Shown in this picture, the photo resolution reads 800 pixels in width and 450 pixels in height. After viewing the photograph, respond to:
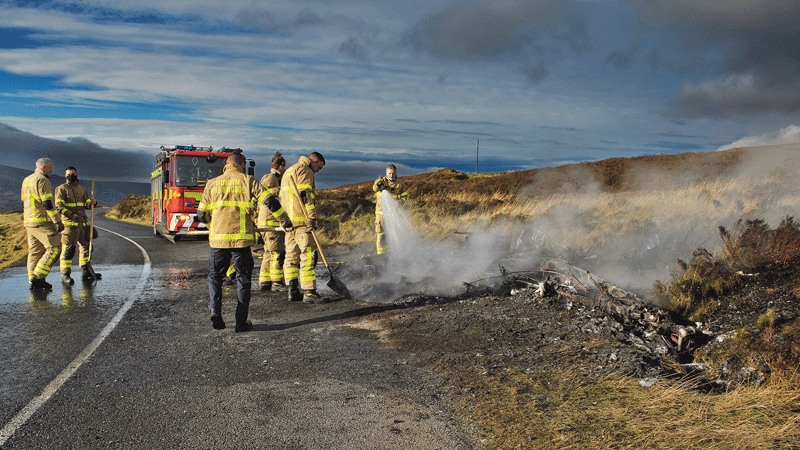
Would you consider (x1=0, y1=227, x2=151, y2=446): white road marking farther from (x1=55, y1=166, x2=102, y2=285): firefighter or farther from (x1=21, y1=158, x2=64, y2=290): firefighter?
(x1=55, y1=166, x2=102, y2=285): firefighter

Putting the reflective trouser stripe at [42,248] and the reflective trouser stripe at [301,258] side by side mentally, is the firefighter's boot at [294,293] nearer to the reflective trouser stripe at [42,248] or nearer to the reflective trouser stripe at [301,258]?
the reflective trouser stripe at [301,258]

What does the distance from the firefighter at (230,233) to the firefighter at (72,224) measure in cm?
452

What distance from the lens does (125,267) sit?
10625 millimetres

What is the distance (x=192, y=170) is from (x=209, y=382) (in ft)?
43.4

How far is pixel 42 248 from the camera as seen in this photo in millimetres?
8195

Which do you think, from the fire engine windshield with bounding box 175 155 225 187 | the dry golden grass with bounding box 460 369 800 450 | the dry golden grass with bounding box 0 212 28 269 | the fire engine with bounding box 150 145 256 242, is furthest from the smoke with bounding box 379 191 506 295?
the dry golden grass with bounding box 0 212 28 269

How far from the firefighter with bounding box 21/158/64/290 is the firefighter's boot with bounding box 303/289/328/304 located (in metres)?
4.29

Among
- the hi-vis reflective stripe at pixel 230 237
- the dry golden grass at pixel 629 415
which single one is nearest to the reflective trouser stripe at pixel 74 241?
the hi-vis reflective stripe at pixel 230 237

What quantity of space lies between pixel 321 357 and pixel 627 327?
117 inches

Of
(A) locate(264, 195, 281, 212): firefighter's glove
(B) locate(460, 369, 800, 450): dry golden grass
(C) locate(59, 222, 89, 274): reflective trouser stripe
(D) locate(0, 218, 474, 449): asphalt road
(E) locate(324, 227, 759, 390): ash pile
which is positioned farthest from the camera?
(C) locate(59, 222, 89, 274): reflective trouser stripe

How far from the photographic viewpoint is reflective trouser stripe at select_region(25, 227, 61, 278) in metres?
7.99

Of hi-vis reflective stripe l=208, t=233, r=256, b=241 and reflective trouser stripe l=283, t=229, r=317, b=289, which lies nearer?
hi-vis reflective stripe l=208, t=233, r=256, b=241

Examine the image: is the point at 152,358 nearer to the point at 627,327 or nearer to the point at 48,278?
the point at 627,327

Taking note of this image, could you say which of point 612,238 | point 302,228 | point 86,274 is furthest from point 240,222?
point 612,238
